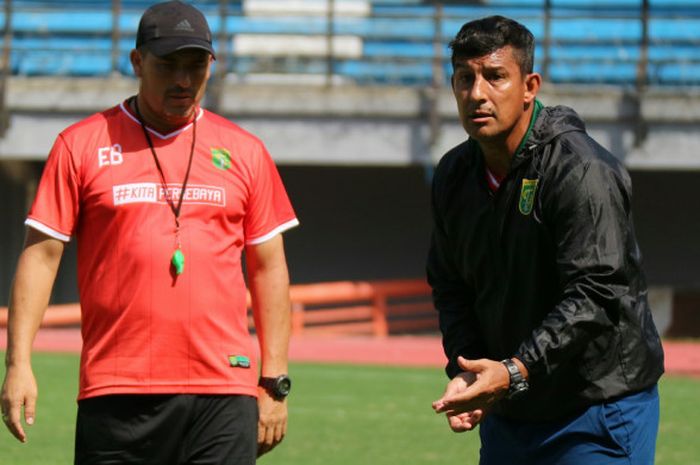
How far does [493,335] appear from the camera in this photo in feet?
16.0

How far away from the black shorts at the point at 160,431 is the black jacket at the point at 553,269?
2.67 ft

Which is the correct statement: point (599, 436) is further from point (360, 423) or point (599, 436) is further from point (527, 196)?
point (360, 423)

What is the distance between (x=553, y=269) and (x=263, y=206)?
1.18 m

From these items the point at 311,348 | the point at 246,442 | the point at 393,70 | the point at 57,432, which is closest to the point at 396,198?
the point at 393,70

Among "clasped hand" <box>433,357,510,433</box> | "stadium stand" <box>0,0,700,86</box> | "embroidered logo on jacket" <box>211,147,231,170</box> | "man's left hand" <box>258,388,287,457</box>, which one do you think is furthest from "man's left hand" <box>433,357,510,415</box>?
"stadium stand" <box>0,0,700,86</box>

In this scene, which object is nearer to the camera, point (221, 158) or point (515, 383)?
point (515, 383)

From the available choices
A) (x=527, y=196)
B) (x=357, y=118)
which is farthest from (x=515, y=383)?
(x=357, y=118)

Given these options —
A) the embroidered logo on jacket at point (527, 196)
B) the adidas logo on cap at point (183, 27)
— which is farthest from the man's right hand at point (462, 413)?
the adidas logo on cap at point (183, 27)

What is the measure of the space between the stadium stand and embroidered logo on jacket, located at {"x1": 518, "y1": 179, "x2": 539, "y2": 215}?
16.3m

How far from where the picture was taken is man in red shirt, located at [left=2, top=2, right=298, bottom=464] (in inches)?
196

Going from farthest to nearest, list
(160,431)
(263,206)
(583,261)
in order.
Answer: (263,206) < (160,431) < (583,261)

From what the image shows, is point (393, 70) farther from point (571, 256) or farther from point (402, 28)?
point (571, 256)

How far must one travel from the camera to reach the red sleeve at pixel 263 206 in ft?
17.2

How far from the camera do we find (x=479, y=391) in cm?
432
